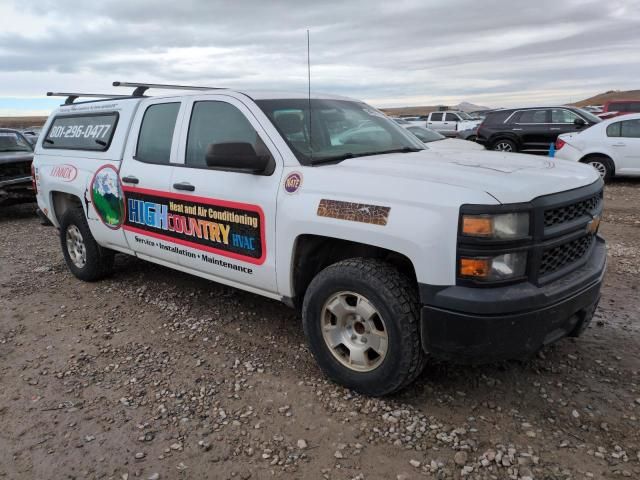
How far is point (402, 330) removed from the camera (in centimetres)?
288

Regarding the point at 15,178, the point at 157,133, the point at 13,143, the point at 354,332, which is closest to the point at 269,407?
the point at 354,332

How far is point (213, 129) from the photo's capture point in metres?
4.00

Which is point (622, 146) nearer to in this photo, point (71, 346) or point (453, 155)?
point (453, 155)

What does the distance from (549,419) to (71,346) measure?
344cm

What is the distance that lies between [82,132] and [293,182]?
3103 mm

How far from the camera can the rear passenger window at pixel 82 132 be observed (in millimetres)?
4984

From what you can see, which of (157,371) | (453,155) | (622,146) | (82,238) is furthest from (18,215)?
(622,146)

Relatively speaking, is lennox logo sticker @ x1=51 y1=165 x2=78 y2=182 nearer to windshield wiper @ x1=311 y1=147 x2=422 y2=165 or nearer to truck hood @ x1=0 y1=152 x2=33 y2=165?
windshield wiper @ x1=311 y1=147 x2=422 y2=165

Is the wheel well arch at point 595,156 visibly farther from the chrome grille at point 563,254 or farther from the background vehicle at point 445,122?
the background vehicle at point 445,122

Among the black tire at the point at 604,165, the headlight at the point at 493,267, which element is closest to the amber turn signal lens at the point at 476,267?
the headlight at the point at 493,267

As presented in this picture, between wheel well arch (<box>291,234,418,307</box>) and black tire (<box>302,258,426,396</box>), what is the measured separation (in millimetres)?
156

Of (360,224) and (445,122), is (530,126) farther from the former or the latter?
(445,122)

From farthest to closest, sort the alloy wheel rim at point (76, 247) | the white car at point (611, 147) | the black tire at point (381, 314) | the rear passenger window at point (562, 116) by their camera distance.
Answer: the rear passenger window at point (562, 116) → the white car at point (611, 147) → the alloy wheel rim at point (76, 247) → the black tire at point (381, 314)

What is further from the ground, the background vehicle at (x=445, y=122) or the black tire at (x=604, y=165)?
the background vehicle at (x=445, y=122)
